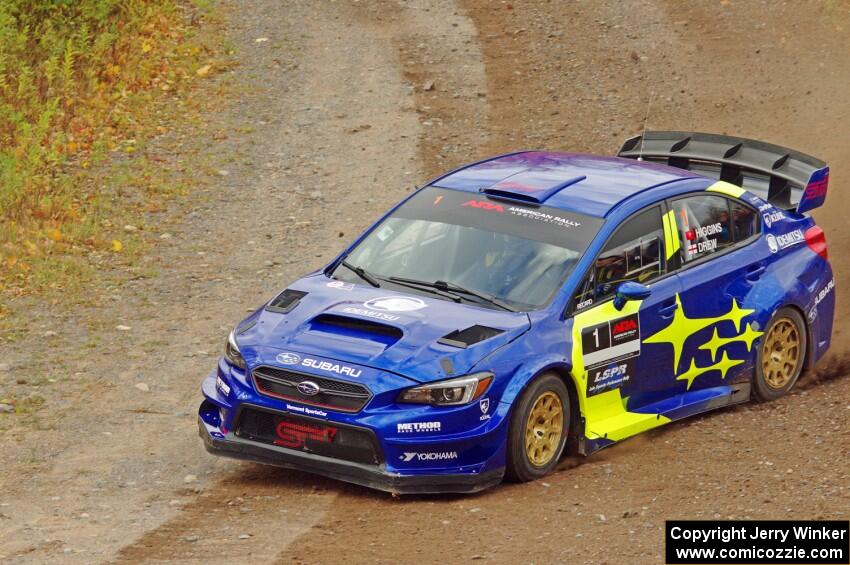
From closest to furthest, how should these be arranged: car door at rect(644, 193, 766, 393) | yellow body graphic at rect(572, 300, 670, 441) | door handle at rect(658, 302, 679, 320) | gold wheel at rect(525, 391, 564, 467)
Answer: gold wheel at rect(525, 391, 564, 467) → yellow body graphic at rect(572, 300, 670, 441) → door handle at rect(658, 302, 679, 320) → car door at rect(644, 193, 766, 393)

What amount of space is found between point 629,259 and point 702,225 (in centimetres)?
92

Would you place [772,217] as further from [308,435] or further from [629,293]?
[308,435]

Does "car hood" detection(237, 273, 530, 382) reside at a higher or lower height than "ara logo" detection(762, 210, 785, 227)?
lower

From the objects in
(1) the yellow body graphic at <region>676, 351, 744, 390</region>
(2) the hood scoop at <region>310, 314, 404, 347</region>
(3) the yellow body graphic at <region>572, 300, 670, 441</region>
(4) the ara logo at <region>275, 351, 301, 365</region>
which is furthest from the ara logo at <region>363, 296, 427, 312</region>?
(1) the yellow body graphic at <region>676, 351, 744, 390</region>

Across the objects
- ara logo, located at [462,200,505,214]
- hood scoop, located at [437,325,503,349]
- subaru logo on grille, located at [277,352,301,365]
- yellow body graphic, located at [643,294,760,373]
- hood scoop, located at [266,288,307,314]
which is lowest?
yellow body graphic, located at [643,294,760,373]

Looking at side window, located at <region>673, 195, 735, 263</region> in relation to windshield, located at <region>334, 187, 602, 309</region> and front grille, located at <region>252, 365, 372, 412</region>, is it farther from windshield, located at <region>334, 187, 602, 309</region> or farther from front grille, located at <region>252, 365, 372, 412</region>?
front grille, located at <region>252, 365, 372, 412</region>

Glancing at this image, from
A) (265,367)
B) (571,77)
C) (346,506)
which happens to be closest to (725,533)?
(346,506)

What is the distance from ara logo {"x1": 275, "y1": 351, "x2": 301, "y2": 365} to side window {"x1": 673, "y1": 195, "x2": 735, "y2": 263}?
2.99 metres

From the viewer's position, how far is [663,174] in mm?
10188

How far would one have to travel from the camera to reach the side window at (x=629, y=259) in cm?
900

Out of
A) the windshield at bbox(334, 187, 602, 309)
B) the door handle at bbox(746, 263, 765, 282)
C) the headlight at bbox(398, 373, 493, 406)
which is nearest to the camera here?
the headlight at bbox(398, 373, 493, 406)

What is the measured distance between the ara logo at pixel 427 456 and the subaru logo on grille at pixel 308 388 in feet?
2.01

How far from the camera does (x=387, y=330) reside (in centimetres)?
834

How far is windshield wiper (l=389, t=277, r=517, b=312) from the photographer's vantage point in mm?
8719
